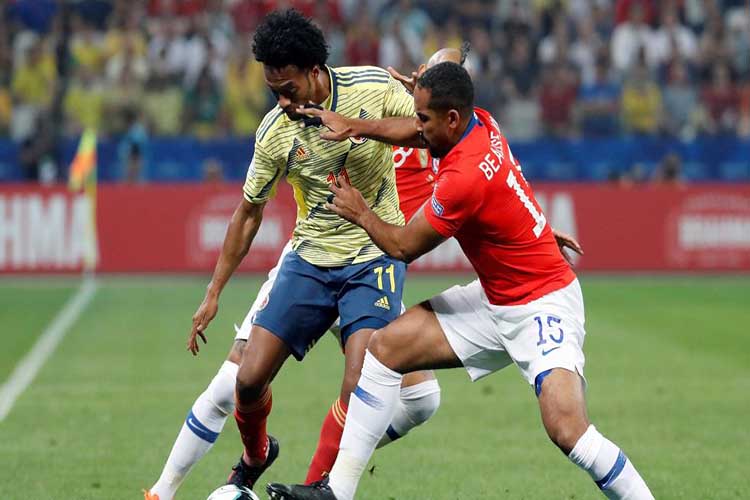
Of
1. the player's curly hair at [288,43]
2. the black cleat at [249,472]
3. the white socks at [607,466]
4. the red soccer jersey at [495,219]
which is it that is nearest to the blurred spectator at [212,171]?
the black cleat at [249,472]

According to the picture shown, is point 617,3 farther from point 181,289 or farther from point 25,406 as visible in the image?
point 25,406

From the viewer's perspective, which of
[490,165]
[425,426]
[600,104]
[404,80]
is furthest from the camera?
[600,104]

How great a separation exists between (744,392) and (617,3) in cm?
1607

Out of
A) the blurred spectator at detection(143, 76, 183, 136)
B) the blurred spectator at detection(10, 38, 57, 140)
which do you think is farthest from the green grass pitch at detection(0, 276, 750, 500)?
the blurred spectator at detection(10, 38, 57, 140)

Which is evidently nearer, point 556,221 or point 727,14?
point 556,221

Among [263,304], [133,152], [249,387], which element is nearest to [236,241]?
[263,304]

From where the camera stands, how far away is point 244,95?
2383cm

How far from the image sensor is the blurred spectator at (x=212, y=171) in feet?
72.4

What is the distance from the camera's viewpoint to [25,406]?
10844mm

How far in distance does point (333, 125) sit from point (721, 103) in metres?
19.2

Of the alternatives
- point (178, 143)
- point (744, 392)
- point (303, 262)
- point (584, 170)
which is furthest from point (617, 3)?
point (303, 262)

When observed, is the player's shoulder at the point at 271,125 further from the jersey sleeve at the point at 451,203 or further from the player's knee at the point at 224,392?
the player's knee at the point at 224,392

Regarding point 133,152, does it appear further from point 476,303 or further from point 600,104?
point 476,303

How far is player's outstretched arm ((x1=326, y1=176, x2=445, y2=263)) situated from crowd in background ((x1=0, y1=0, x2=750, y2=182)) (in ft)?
56.1
